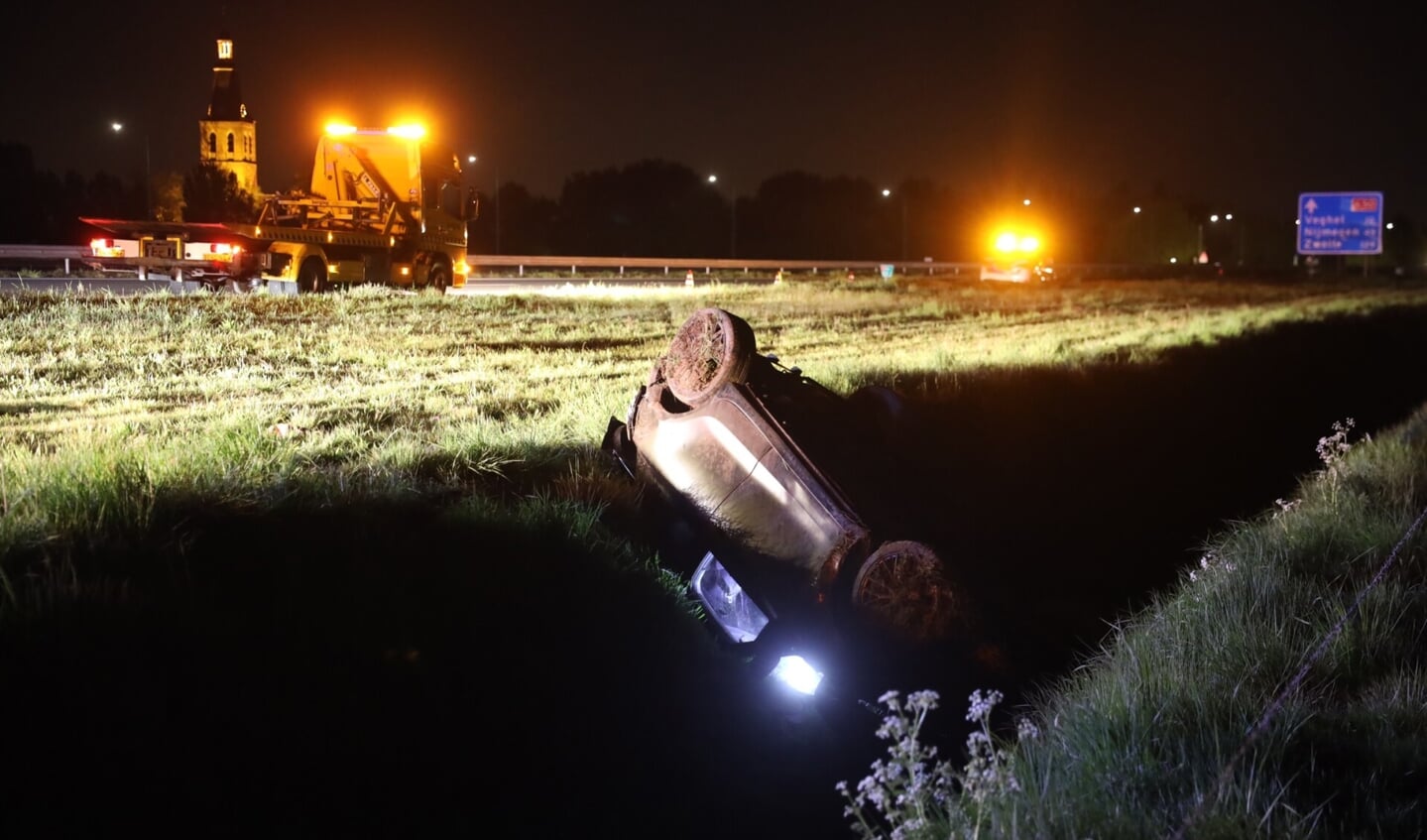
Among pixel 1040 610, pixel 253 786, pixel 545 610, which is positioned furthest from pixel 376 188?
pixel 253 786

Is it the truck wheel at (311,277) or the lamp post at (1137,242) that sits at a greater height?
the lamp post at (1137,242)

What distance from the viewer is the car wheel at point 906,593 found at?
690 cm

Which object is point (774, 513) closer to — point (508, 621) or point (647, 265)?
point (508, 621)

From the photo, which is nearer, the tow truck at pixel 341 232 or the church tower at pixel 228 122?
the tow truck at pixel 341 232

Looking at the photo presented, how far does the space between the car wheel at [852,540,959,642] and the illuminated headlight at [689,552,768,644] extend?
2.25ft

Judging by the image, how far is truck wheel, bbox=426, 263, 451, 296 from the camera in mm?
25109

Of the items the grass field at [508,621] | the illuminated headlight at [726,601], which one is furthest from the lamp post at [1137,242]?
the illuminated headlight at [726,601]

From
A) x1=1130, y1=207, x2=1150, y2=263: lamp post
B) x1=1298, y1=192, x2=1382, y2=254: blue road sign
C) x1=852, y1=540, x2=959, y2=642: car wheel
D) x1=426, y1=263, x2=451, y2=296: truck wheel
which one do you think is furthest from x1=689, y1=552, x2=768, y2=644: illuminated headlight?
x1=1130, y1=207, x2=1150, y2=263: lamp post

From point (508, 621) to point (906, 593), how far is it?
220 centimetres

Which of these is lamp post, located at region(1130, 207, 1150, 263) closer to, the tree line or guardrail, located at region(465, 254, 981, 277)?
the tree line

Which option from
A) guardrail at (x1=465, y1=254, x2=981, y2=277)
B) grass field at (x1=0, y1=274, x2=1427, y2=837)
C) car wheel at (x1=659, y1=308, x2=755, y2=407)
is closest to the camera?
grass field at (x1=0, y1=274, x2=1427, y2=837)

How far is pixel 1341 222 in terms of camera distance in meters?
49.3

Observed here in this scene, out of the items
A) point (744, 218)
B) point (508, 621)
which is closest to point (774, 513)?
point (508, 621)

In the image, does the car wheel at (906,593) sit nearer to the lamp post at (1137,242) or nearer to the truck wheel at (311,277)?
the truck wheel at (311,277)
